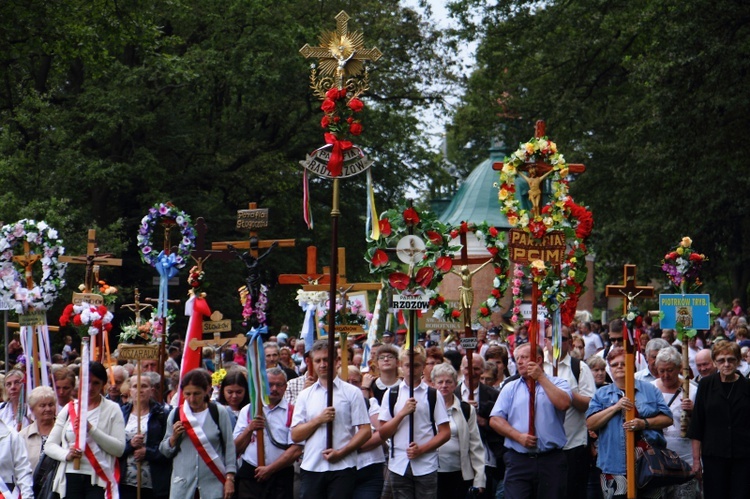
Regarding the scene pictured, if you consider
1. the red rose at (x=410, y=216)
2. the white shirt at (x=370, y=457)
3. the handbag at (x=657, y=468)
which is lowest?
the handbag at (x=657, y=468)

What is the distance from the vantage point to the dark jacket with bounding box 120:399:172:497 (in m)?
11.7

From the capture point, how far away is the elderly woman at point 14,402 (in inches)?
511

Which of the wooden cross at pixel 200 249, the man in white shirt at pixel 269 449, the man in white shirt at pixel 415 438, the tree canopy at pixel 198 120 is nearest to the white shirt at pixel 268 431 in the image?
the man in white shirt at pixel 269 449

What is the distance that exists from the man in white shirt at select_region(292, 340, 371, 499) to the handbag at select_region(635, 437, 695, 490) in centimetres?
247

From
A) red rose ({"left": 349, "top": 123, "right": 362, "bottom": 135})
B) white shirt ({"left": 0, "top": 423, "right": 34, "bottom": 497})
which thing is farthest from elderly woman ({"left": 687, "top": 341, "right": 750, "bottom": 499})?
white shirt ({"left": 0, "top": 423, "right": 34, "bottom": 497})

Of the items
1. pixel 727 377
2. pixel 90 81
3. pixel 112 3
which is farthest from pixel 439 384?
pixel 90 81

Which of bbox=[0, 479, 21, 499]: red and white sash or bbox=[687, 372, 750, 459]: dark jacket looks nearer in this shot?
bbox=[0, 479, 21, 499]: red and white sash

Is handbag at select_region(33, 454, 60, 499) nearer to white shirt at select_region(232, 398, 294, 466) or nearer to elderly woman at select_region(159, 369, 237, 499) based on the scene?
elderly woman at select_region(159, 369, 237, 499)

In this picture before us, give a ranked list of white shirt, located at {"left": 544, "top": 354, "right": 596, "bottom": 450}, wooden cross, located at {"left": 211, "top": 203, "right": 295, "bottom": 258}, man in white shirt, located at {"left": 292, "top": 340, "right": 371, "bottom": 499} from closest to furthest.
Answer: man in white shirt, located at {"left": 292, "top": 340, "right": 371, "bottom": 499} → white shirt, located at {"left": 544, "top": 354, "right": 596, "bottom": 450} → wooden cross, located at {"left": 211, "top": 203, "right": 295, "bottom": 258}

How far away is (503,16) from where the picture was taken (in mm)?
→ 35750

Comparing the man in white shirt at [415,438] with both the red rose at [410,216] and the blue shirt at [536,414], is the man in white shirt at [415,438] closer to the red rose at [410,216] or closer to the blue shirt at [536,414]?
the blue shirt at [536,414]

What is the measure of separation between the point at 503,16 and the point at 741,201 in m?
8.49

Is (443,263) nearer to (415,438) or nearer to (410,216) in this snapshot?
(410,216)

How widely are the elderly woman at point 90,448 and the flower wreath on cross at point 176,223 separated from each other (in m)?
4.20
